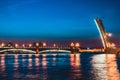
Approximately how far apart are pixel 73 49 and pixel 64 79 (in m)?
138

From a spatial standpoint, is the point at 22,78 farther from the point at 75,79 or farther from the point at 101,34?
the point at 101,34

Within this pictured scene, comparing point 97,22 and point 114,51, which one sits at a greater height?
point 97,22

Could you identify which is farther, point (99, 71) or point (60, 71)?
point (60, 71)

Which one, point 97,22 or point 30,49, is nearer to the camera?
point 97,22

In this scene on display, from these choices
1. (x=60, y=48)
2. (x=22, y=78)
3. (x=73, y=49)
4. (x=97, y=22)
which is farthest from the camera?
(x=73, y=49)

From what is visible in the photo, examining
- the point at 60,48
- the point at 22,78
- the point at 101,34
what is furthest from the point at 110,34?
the point at 22,78

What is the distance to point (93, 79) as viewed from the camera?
3312cm

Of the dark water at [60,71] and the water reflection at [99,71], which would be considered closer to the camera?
the water reflection at [99,71]

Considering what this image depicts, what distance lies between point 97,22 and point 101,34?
4246 millimetres

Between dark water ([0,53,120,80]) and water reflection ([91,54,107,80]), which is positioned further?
dark water ([0,53,120,80])

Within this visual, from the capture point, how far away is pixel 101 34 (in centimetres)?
14050

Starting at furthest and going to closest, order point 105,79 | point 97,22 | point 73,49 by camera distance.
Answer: point 73,49 → point 97,22 → point 105,79

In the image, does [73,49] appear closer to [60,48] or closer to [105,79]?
[60,48]

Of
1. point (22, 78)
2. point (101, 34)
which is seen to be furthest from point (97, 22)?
point (22, 78)
